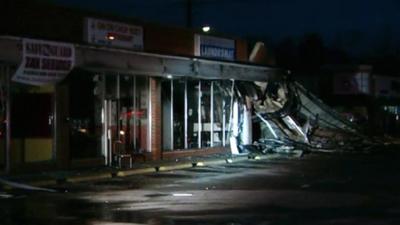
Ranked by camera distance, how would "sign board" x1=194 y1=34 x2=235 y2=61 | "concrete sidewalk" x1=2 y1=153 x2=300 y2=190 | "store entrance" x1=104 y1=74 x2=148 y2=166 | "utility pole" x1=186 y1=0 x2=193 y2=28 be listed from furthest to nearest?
"utility pole" x1=186 y1=0 x2=193 y2=28, "sign board" x1=194 y1=34 x2=235 y2=61, "store entrance" x1=104 y1=74 x2=148 y2=166, "concrete sidewalk" x1=2 y1=153 x2=300 y2=190

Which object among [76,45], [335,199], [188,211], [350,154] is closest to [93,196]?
[188,211]

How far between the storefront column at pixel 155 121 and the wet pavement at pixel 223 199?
325 centimetres

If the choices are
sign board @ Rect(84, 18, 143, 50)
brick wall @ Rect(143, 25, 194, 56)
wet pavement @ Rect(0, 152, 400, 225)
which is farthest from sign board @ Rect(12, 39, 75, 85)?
brick wall @ Rect(143, 25, 194, 56)

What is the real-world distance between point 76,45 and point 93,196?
23.8 feet

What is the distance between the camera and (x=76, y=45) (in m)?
23.6

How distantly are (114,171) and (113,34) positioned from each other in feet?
16.9

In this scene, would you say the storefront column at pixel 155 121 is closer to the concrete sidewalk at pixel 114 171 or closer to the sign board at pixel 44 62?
the concrete sidewalk at pixel 114 171

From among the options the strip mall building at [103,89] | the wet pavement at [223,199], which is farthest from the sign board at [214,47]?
the wet pavement at [223,199]

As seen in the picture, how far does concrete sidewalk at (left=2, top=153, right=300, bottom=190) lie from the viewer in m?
20.9

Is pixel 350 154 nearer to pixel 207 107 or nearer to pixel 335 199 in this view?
pixel 207 107

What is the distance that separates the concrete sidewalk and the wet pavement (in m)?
0.65

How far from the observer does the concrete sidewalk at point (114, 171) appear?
20911 mm

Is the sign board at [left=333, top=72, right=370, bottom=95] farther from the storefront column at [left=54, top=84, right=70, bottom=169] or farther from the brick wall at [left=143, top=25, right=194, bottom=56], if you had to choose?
the storefront column at [left=54, top=84, right=70, bottom=169]

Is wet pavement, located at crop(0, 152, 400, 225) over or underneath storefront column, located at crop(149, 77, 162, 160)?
underneath
